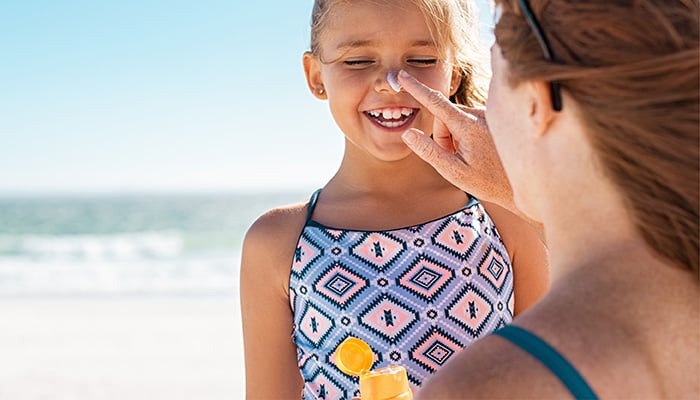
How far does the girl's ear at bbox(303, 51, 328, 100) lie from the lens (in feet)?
8.46

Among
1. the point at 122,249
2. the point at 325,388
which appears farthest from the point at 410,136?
the point at 122,249

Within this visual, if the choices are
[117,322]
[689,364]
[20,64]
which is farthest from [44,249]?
[689,364]

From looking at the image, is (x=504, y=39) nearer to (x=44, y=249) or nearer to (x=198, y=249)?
(x=198, y=249)

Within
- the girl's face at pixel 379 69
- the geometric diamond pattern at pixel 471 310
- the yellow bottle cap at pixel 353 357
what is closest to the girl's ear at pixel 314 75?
the girl's face at pixel 379 69

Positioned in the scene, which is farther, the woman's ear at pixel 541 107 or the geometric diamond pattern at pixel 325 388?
the geometric diamond pattern at pixel 325 388

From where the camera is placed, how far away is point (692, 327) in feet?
3.59

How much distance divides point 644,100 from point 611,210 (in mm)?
167

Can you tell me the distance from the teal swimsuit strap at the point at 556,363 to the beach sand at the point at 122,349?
5923 mm

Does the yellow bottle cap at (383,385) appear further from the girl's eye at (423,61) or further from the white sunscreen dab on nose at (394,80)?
the girl's eye at (423,61)

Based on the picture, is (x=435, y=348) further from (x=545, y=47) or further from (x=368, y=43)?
(x=545, y=47)

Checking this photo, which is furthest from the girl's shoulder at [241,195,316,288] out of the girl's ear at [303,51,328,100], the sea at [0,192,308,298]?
the sea at [0,192,308,298]

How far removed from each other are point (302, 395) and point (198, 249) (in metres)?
20.3

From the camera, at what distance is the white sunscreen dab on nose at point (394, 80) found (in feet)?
7.37

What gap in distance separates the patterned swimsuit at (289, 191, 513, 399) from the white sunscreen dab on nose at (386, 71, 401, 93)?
42 cm
